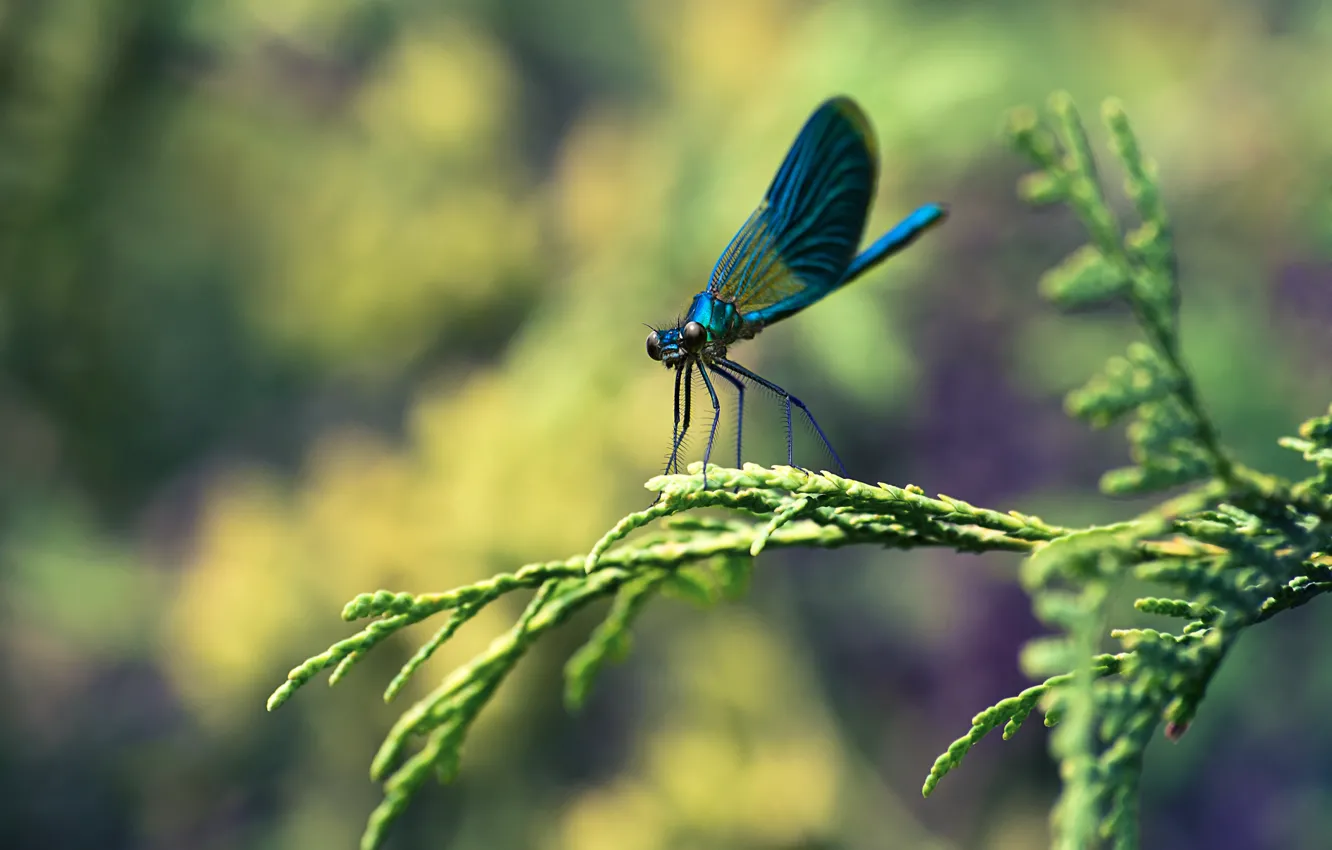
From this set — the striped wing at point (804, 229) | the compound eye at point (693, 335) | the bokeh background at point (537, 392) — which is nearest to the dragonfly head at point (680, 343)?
the compound eye at point (693, 335)

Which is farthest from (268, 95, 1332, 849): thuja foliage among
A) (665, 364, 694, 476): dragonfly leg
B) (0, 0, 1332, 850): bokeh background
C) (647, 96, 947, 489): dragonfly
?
(0, 0, 1332, 850): bokeh background

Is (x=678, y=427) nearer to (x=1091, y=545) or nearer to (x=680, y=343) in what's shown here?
(x=680, y=343)

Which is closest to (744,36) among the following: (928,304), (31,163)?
(928,304)

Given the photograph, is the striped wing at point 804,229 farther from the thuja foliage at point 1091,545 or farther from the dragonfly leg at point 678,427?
the thuja foliage at point 1091,545

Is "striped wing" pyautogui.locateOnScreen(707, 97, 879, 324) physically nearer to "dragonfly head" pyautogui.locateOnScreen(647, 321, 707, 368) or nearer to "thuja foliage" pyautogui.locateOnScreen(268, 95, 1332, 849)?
"dragonfly head" pyautogui.locateOnScreen(647, 321, 707, 368)

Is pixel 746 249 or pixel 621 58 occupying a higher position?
pixel 621 58

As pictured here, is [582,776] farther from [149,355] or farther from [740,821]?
[149,355]

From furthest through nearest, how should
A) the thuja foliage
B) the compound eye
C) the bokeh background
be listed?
the bokeh background → the compound eye → the thuja foliage
